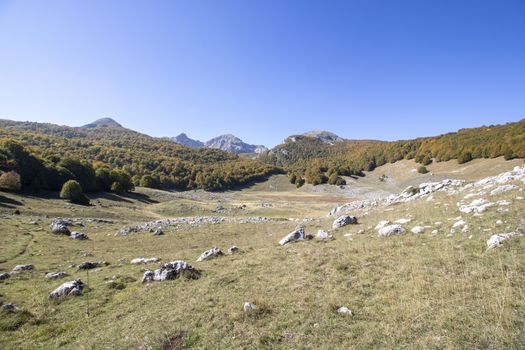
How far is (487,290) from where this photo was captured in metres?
6.82

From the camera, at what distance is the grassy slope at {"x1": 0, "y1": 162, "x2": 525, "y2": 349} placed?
235 inches

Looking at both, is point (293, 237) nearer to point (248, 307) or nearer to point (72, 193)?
point (248, 307)

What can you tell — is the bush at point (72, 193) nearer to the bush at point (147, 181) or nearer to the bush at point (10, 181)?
the bush at point (10, 181)

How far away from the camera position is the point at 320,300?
805cm

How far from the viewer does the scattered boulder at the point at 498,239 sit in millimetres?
9289

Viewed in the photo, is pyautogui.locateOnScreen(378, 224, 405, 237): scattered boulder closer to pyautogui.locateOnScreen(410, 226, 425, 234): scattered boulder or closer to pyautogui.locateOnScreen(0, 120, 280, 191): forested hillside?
pyautogui.locateOnScreen(410, 226, 425, 234): scattered boulder

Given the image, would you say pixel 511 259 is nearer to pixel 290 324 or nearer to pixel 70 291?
pixel 290 324

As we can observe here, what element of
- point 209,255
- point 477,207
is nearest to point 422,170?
point 477,207

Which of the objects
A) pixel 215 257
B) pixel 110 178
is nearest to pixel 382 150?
pixel 110 178

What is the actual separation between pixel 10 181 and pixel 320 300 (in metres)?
61.1

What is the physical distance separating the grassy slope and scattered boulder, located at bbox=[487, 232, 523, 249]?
0.25 meters

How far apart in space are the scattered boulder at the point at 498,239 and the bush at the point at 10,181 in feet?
216

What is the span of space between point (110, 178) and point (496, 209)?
77.2 metres

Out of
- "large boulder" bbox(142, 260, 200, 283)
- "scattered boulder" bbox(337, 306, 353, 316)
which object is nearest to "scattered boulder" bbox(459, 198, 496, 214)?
"scattered boulder" bbox(337, 306, 353, 316)
